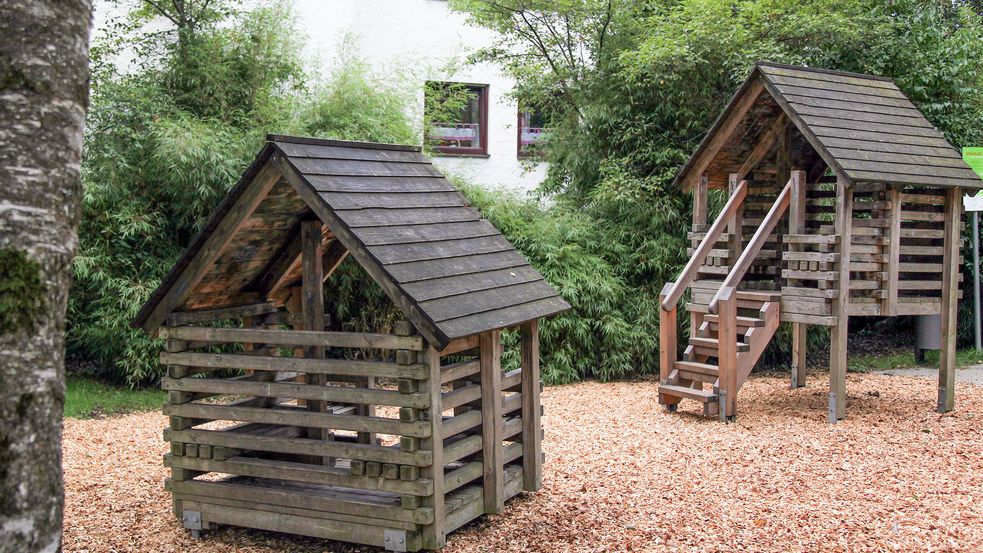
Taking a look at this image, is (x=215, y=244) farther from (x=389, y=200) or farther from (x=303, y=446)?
(x=303, y=446)

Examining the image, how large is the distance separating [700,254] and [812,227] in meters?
1.45

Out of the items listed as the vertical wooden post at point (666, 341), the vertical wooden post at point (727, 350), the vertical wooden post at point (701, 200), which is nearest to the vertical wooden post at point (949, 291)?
the vertical wooden post at point (727, 350)

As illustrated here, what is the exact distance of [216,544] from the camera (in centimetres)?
575

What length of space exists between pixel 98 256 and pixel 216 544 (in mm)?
6234

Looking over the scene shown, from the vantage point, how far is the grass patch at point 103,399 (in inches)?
398

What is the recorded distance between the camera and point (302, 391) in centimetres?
552

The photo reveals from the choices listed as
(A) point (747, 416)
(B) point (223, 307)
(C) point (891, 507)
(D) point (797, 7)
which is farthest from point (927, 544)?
(D) point (797, 7)

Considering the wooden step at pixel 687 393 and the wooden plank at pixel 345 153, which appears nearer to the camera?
the wooden plank at pixel 345 153

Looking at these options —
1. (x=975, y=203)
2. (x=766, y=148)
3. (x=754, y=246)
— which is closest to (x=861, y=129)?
(x=766, y=148)

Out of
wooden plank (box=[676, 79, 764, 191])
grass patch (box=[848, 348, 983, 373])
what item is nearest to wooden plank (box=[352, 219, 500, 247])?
wooden plank (box=[676, 79, 764, 191])

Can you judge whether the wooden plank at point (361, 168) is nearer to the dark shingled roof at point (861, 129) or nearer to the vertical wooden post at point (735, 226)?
the dark shingled roof at point (861, 129)

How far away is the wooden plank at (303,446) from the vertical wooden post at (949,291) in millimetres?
6851

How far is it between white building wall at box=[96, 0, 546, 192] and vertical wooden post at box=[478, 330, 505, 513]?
996cm

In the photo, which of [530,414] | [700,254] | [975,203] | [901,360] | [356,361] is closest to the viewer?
[356,361]
